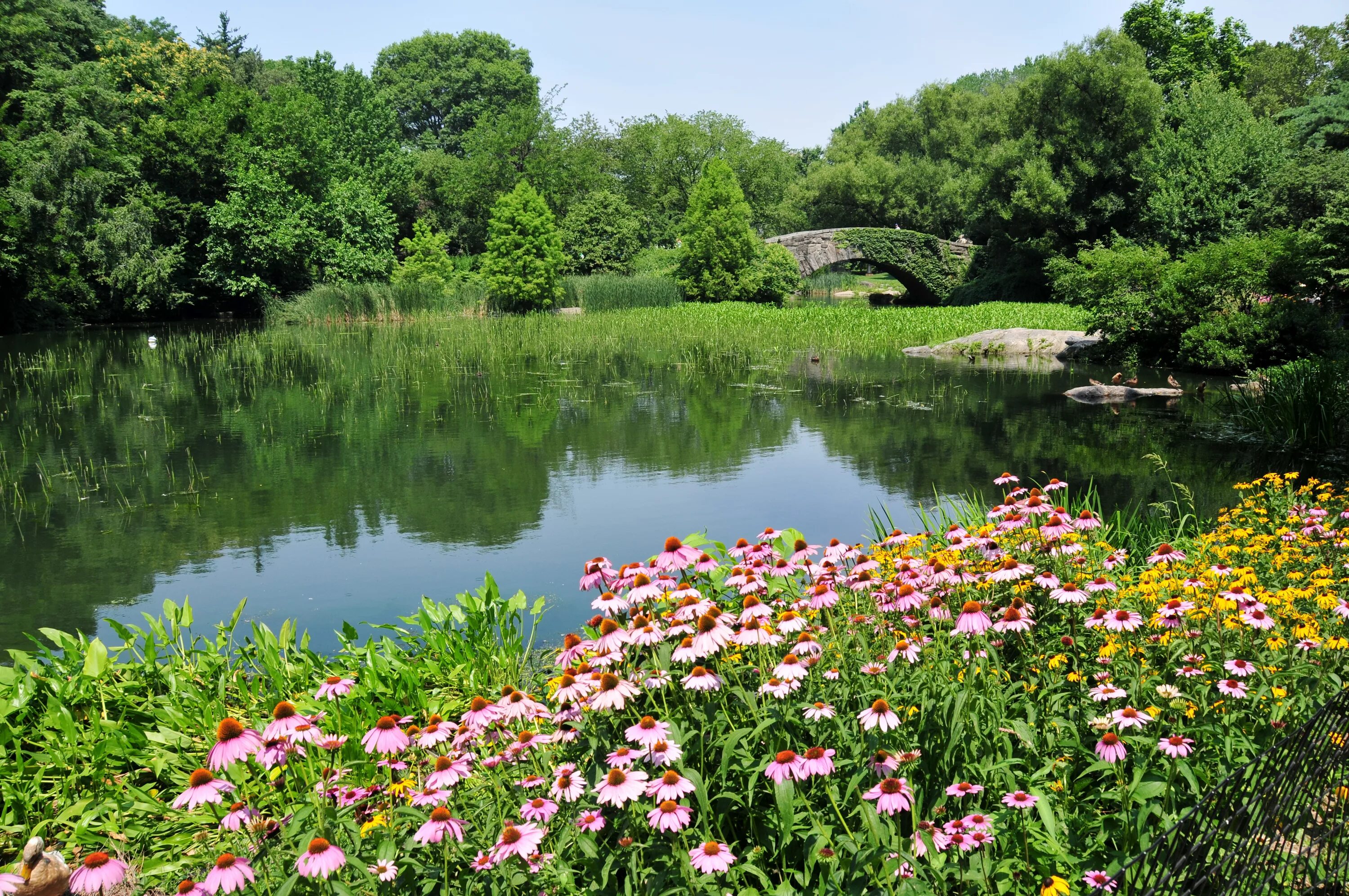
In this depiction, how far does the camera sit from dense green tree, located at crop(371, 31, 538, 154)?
59094 millimetres

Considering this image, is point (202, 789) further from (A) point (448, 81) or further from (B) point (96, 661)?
(A) point (448, 81)

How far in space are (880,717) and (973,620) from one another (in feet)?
1.96

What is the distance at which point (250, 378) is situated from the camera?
637 inches

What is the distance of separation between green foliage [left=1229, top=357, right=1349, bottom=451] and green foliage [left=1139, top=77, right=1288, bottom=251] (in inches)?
674

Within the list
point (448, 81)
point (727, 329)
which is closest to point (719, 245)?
point (727, 329)

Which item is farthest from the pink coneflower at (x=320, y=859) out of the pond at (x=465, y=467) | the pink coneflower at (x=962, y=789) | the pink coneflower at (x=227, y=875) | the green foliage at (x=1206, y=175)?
the green foliage at (x=1206, y=175)

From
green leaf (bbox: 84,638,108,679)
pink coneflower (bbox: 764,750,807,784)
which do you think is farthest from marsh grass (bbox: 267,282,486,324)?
pink coneflower (bbox: 764,750,807,784)

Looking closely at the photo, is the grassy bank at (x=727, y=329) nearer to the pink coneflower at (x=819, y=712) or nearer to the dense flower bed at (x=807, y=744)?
the dense flower bed at (x=807, y=744)

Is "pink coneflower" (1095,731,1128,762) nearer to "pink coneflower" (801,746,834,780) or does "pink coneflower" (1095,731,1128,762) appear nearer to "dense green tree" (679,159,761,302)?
"pink coneflower" (801,746,834,780)

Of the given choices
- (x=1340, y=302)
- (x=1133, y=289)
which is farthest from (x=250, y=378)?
(x=1340, y=302)

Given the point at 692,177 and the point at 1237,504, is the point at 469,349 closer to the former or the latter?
the point at 1237,504

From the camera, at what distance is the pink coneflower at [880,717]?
2326mm

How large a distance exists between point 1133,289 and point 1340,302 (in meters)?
3.32

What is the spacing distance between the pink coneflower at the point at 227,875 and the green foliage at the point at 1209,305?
16.5m
